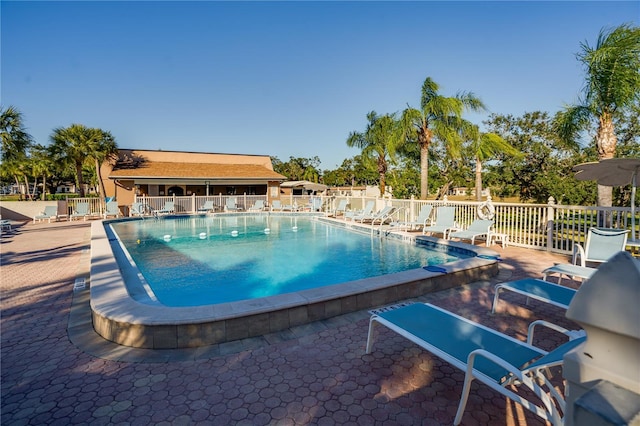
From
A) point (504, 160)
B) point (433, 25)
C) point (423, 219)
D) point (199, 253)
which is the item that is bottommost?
point (199, 253)

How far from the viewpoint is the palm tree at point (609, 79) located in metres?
8.52

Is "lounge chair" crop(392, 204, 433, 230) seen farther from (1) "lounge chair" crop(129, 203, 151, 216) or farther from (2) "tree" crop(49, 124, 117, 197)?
(2) "tree" crop(49, 124, 117, 197)

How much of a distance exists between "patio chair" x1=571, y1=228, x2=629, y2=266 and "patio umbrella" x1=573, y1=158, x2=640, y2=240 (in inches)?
42.3

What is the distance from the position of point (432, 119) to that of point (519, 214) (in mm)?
7717

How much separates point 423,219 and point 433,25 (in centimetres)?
809

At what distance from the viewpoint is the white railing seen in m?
7.88

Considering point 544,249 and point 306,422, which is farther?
point 544,249

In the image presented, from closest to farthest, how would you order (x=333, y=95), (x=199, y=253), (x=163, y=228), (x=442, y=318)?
(x=442, y=318)
(x=199, y=253)
(x=163, y=228)
(x=333, y=95)

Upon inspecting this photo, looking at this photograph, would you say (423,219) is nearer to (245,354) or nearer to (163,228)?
(245,354)

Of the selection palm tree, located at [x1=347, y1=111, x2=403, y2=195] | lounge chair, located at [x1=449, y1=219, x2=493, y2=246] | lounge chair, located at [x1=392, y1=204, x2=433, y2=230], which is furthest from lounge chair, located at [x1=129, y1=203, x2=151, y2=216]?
lounge chair, located at [x1=449, y1=219, x2=493, y2=246]

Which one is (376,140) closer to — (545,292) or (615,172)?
(615,172)

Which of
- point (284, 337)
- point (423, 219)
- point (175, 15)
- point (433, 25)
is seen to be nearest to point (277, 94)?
point (175, 15)

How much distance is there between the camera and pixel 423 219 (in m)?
11.6

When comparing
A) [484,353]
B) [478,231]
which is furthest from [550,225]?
[484,353]
